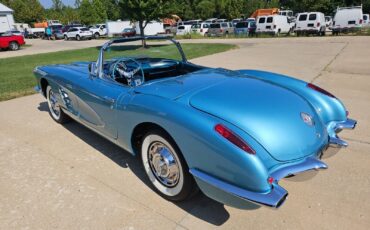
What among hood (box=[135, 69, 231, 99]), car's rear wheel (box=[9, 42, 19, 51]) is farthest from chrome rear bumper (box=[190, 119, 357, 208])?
car's rear wheel (box=[9, 42, 19, 51])

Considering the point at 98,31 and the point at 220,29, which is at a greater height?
the point at 98,31

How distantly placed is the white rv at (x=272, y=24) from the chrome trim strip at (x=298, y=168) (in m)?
25.5

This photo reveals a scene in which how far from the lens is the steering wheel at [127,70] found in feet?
11.4

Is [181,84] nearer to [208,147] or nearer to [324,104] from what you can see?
[208,147]

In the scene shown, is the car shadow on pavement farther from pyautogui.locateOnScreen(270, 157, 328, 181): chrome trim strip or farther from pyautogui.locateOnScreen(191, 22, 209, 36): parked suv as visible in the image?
pyautogui.locateOnScreen(191, 22, 209, 36): parked suv

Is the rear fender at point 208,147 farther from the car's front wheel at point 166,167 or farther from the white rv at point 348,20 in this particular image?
the white rv at point 348,20

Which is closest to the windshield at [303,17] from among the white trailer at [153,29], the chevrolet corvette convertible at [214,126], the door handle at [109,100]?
the white trailer at [153,29]

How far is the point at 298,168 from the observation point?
221cm

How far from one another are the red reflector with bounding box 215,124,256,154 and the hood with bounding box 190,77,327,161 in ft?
0.40

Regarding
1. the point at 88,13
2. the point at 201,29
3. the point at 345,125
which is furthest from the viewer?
the point at 88,13

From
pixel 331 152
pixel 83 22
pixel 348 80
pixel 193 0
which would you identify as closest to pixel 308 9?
pixel 193 0

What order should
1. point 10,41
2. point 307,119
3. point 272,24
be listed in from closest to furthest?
point 307,119 → point 10,41 → point 272,24

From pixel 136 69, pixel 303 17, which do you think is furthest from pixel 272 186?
pixel 303 17

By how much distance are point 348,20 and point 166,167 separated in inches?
1010
